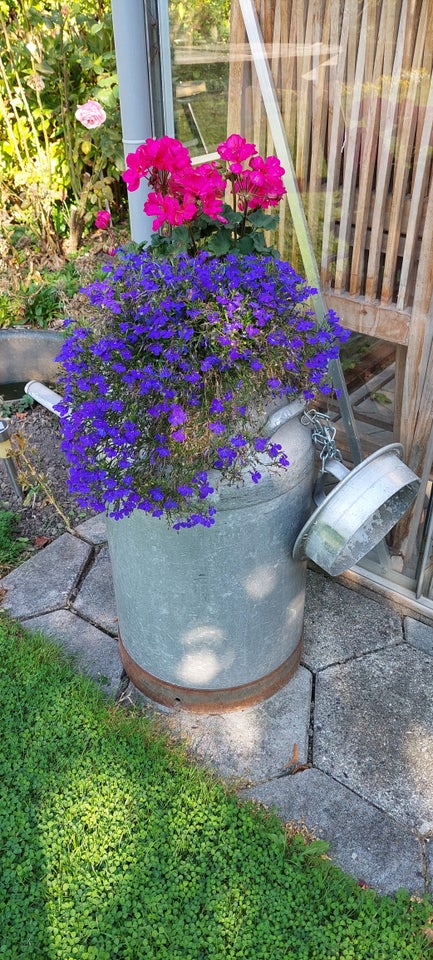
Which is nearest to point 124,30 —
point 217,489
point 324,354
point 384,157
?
point 384,157

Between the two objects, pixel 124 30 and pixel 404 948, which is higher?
pixel 124 30

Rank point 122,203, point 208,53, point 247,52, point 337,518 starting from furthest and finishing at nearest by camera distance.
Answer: point 122,203
point 208,53
point 247,52
point 337,518

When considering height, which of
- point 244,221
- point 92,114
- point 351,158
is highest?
point 351,158

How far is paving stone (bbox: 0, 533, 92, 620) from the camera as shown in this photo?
2.78m

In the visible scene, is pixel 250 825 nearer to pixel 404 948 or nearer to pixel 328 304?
pixel 404 948

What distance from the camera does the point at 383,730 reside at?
7.61 ft

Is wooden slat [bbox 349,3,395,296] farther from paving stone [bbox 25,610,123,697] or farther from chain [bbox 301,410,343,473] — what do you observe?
paving stone [bbox 25,610,123,697]

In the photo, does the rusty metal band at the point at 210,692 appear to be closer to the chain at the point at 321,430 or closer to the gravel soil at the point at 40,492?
the chain at the point at 321,430

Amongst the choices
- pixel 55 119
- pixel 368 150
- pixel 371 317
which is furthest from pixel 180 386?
pixel 55 119

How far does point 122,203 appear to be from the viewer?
5.38 metres

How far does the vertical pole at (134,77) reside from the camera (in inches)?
103

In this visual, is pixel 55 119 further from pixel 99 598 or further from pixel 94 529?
pixel 99 598

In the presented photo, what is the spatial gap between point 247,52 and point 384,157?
0.64 metres

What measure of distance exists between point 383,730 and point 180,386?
1.37m
